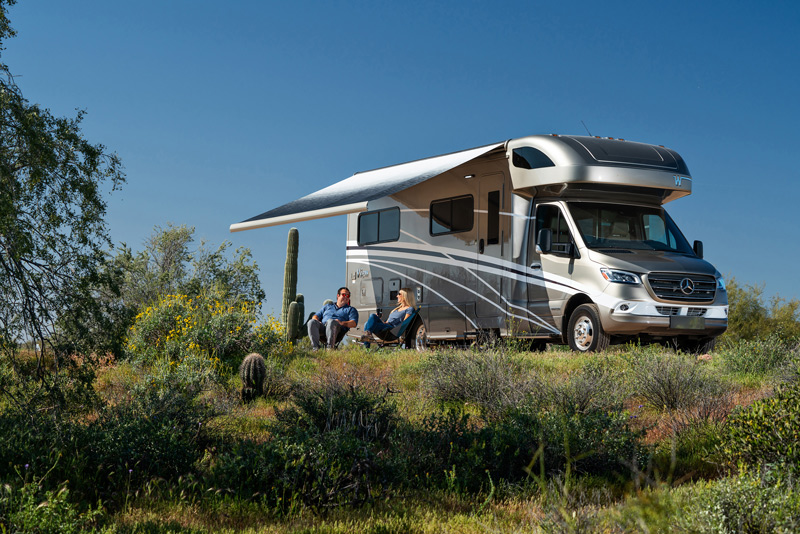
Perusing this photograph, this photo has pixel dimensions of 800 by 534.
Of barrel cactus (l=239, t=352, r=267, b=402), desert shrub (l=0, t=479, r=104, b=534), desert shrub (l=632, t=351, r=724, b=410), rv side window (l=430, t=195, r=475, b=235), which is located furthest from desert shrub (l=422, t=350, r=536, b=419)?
rv side window (l=430, t=195, r=475, b=235)

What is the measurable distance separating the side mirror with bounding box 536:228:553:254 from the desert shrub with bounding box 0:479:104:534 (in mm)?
8849

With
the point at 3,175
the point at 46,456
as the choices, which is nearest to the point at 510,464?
the point at 46,456

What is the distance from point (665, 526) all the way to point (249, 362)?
5.70m

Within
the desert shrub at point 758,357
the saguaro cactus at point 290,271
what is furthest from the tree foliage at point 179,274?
the desert shrub at point 758,357

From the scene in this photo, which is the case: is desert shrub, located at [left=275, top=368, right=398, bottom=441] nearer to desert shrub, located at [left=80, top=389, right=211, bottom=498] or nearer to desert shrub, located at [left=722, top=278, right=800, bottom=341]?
desert shrub, located at [left=80, top=389, right=211, bottom=498]

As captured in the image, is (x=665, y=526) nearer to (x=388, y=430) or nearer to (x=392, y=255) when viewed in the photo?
(x=388, y=430)

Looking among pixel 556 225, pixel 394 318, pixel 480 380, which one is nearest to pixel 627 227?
pixel 556 225

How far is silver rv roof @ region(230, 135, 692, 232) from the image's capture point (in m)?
12.0

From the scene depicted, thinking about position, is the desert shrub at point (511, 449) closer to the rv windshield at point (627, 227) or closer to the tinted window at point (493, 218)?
the rv windshield at point (627, 227)

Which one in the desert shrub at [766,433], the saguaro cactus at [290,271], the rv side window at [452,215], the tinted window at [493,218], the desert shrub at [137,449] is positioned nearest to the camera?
the desert shrub at [766,433]

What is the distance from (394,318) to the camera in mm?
14805

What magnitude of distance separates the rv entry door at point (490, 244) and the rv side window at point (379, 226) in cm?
245

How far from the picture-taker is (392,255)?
1549cm

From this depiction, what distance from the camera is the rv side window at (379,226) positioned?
1552 cm
